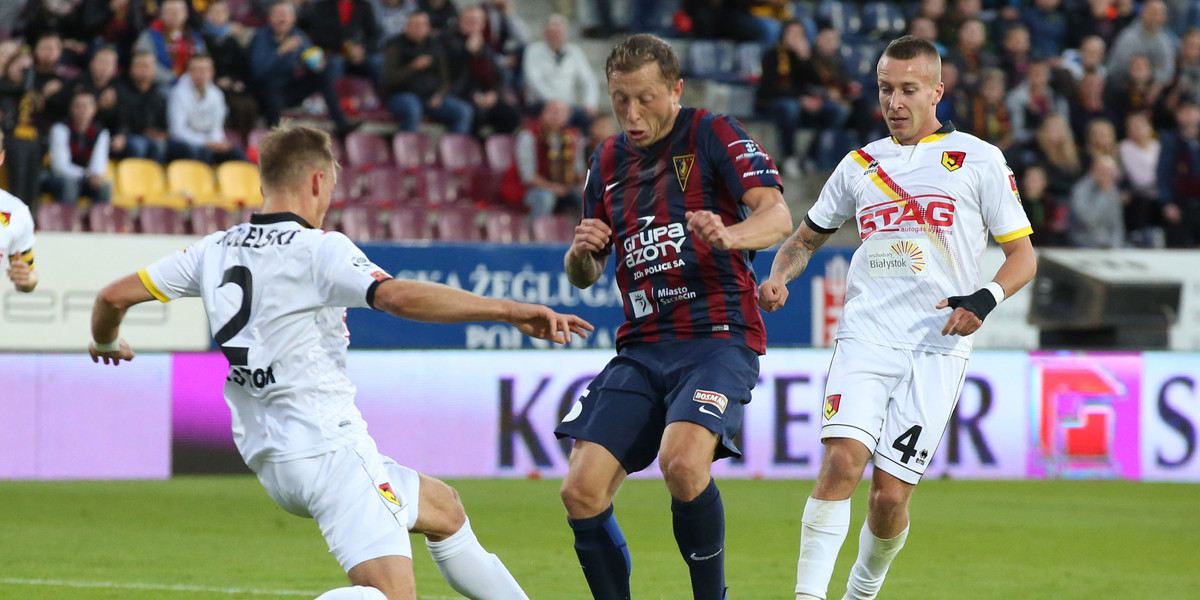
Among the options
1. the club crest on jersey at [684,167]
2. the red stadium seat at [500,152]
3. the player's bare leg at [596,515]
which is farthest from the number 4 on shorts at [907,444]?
the red stadium seat at [500,152]

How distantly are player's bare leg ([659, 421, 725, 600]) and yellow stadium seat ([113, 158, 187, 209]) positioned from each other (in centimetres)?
964

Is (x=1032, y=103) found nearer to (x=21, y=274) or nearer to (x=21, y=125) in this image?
(x=21, y=125)

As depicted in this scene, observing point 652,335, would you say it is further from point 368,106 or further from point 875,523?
point 368,106

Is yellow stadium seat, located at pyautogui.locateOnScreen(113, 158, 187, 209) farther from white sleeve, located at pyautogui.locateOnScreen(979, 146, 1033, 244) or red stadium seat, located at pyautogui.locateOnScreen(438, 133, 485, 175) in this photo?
white sleeve, located at pyautogui.locateOnScreen(979, 146, 1033, 244)

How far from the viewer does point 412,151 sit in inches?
599

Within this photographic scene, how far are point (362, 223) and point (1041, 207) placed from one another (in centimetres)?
722

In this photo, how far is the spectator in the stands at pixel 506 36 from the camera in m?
16.1

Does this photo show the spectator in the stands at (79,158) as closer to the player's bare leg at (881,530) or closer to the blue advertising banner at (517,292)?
the blue advertising banner at (517,292)

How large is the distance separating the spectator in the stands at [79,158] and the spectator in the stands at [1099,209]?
981cm

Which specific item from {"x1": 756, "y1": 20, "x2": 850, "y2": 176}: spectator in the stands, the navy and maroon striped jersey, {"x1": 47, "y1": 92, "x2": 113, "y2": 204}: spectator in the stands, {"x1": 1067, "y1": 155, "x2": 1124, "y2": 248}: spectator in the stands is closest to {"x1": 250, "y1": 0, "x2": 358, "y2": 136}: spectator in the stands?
{"x1": 47, "y1": 92, "x2": 113, "y2": 204}: spectator in the stands

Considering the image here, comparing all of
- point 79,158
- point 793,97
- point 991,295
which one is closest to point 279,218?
point 991,295

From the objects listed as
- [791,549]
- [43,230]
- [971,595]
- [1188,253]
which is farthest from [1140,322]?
[43,230]

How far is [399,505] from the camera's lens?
4.14 meters

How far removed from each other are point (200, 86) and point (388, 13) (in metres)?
2.92
